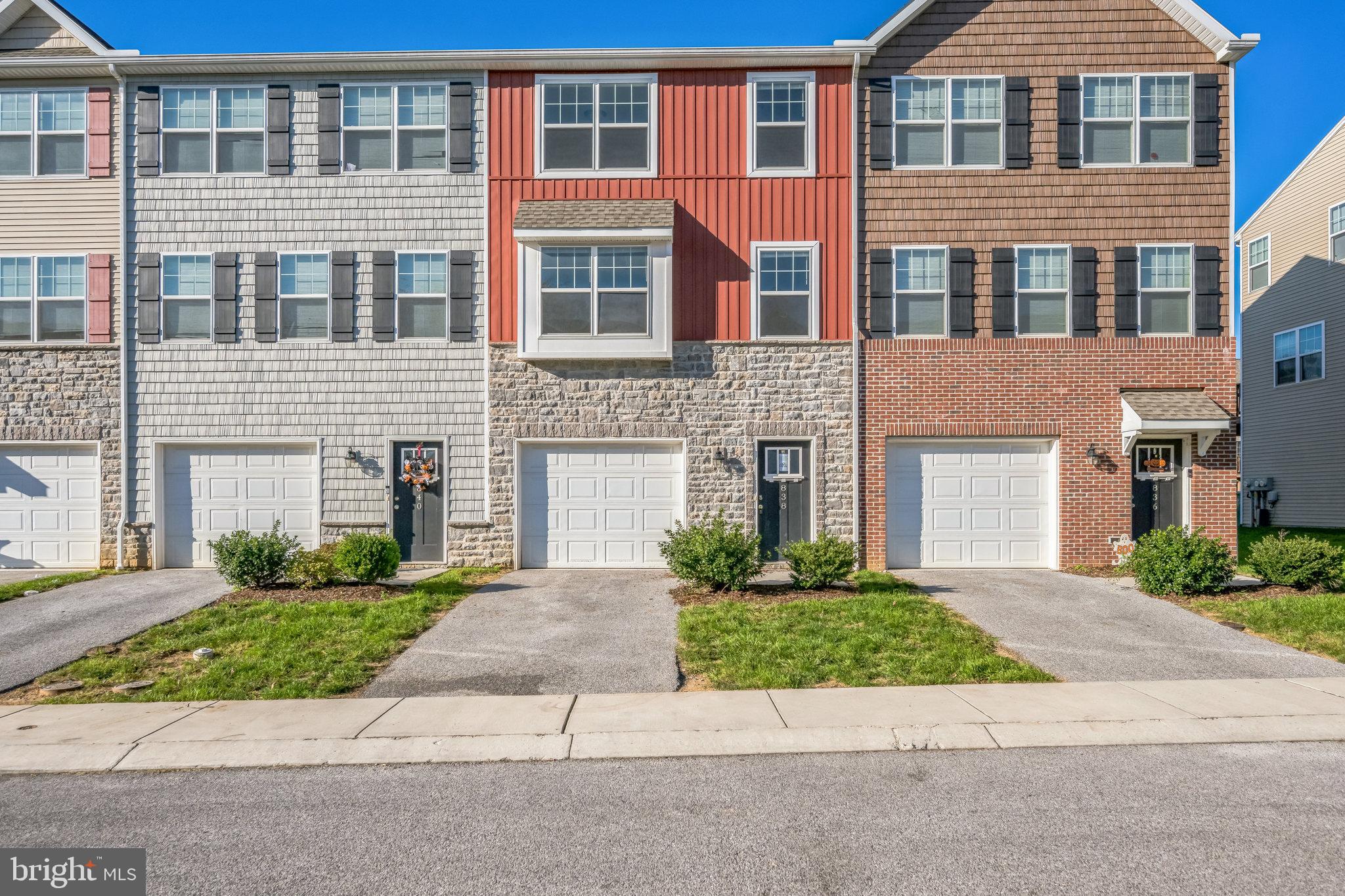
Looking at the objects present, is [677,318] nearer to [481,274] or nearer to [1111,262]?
[481,274]

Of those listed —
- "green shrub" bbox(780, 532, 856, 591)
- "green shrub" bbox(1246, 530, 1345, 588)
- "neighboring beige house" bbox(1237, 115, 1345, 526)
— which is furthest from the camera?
"neighboring beige house" bbox(1237, 115, 1345, 526)

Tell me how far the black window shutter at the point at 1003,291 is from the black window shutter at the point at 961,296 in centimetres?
36

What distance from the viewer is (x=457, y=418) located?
14320mm

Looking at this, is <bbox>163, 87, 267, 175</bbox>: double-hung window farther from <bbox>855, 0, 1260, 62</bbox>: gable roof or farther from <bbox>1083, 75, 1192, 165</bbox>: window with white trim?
<bbox>1083, 75, 1192, 165</bbox>: window with white trim

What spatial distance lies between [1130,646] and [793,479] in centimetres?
629

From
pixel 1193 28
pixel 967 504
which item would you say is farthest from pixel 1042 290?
pixel 1193 28

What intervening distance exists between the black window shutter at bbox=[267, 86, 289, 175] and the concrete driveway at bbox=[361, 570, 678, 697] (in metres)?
8.88

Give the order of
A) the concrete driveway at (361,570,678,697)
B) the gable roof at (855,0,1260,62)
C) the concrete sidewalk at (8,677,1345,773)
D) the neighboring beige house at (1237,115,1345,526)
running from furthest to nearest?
the neighboring beige house at (1237,115,1345,526) < the gable roof at (855,0,1260,62) < the concrete driveway at (361,570,678,697) < the concrete sidewalk at (8,677,1345,773)

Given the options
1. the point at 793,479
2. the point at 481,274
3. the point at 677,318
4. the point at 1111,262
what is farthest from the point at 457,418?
the point at 1111,262

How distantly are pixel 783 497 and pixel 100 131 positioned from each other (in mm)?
14124

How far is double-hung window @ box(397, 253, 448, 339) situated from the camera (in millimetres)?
14383

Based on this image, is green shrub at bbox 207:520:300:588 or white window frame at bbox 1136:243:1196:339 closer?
green shrub at bbox 207:520:300:588

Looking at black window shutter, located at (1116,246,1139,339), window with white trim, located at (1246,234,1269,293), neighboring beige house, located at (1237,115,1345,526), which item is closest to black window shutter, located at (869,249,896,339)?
black window shutter, located at (1116,246,1139,339)

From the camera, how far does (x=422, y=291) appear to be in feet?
47.2
